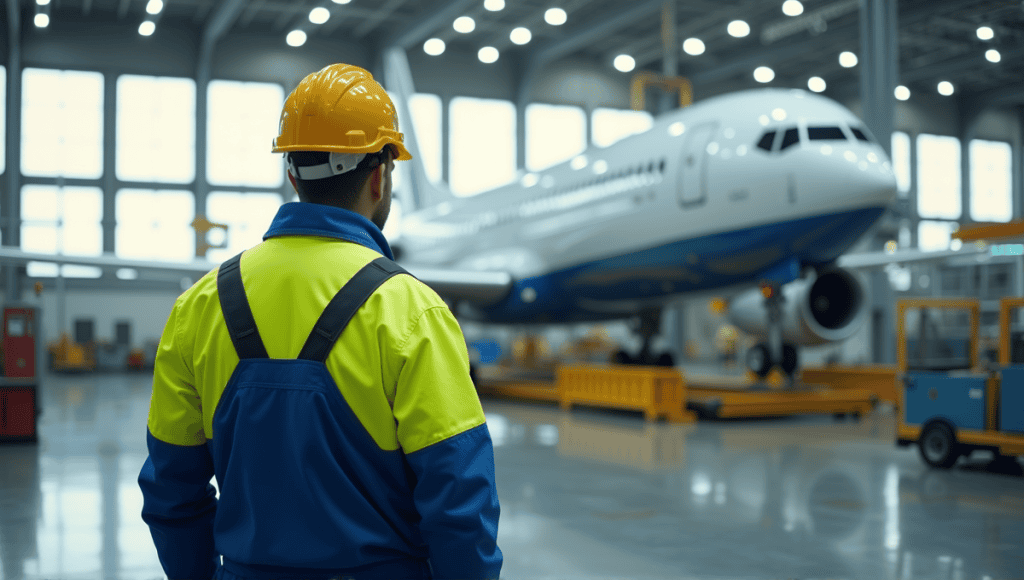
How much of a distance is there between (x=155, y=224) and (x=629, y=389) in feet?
58.2

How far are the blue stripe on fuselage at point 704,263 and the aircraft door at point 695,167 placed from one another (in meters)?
0.50

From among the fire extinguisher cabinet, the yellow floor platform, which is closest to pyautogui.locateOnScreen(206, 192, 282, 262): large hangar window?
the fire extinguisher cabinet

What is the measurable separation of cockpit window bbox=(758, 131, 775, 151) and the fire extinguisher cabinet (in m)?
7.69

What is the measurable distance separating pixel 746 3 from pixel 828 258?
14.1 metres

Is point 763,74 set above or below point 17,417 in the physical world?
above

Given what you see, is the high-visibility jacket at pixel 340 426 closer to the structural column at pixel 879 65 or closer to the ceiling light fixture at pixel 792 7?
the structural column at pixel 879 65

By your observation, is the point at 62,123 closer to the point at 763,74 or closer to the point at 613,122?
the point at 613,122

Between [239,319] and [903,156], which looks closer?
[239,319]

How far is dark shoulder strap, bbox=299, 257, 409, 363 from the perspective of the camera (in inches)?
52.6

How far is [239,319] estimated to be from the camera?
1.39 metres

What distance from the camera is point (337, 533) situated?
135 cm

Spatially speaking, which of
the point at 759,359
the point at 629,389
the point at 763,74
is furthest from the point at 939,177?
the point at 629,389

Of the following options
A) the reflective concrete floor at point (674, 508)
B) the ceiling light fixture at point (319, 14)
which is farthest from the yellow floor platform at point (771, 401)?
the ceiling light fixture at point (319, 14)

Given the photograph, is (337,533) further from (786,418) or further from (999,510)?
(786,418)
